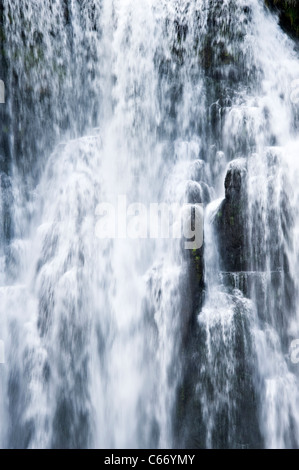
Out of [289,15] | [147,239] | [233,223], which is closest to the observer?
[233,223]

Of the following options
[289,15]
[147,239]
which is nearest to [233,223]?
[147,239]

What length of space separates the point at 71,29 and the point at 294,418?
10.1 metres

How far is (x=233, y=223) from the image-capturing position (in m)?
7.50

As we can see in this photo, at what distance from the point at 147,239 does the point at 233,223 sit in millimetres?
1838

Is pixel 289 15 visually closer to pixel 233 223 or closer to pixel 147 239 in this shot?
pixel 233 223

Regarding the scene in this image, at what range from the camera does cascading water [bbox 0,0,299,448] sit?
6.65 meters

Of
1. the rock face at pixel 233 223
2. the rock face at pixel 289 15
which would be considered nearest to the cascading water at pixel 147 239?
the rock face at pixel 233 223

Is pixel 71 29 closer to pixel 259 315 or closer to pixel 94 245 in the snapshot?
pixel 94 245

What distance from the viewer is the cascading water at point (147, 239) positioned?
21.8 feet

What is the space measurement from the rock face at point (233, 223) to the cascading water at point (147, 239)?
26 millimetres

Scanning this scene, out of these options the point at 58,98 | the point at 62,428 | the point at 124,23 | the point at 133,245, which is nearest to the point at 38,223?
the point at 133,245

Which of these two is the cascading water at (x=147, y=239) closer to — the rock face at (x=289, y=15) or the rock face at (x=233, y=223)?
→ the rock face at (x=233, y=223)

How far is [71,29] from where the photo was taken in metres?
10.5

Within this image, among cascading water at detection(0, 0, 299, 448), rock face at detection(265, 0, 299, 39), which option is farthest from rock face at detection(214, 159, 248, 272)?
rock face at detection(265, 0, 299, 39)
